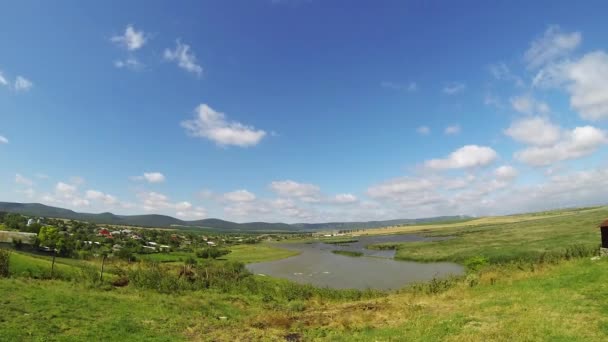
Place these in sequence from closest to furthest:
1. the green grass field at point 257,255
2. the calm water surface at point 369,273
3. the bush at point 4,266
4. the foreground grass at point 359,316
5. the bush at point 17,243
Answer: the foreground grass at point 359,316
the bush at point 4,266
the calm water surface at point 369,273
the bush at point 17,243
the green grass field at point 257,255

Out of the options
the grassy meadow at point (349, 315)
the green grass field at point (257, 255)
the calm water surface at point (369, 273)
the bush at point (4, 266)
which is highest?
Answer: the bush at point (4, 266)

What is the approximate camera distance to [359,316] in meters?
20.9

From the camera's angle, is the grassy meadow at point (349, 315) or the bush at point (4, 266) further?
the bush at point (4, 266)

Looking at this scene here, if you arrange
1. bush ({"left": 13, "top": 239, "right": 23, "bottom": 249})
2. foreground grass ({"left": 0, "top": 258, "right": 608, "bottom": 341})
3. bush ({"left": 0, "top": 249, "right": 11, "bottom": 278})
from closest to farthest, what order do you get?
foreground grass ({"left": 0, "top": 258, "right": 608, "bottom": 341}), bush ({"left": 0, "top": 249, "right": 11, "bottom": 278}), bush ({"left": 13, "top": 239, "right": 23, "bottom": 249})

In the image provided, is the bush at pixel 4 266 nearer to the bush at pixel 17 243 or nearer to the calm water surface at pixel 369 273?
the calm water surface at pixel 369 273

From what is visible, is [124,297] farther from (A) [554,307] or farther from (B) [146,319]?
(A) [554,307]

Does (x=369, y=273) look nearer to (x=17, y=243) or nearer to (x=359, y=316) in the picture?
(x=359, y=316)

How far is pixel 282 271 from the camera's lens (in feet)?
259

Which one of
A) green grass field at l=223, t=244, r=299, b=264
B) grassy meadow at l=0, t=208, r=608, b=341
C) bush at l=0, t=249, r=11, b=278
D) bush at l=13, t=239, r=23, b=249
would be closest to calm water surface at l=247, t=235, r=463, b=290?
green grass field at l=223, t=244, r=299, b=264

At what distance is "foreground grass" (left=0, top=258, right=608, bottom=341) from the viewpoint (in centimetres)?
1429

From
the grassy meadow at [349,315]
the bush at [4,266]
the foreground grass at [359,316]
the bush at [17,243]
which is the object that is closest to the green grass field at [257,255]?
the bush at [17,243]

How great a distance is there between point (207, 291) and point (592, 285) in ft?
105

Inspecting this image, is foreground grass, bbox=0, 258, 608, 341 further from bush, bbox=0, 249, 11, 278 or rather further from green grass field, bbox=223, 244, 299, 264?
green grass field, bbox=223, 244, 299, 264

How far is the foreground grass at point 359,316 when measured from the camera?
563 inches
